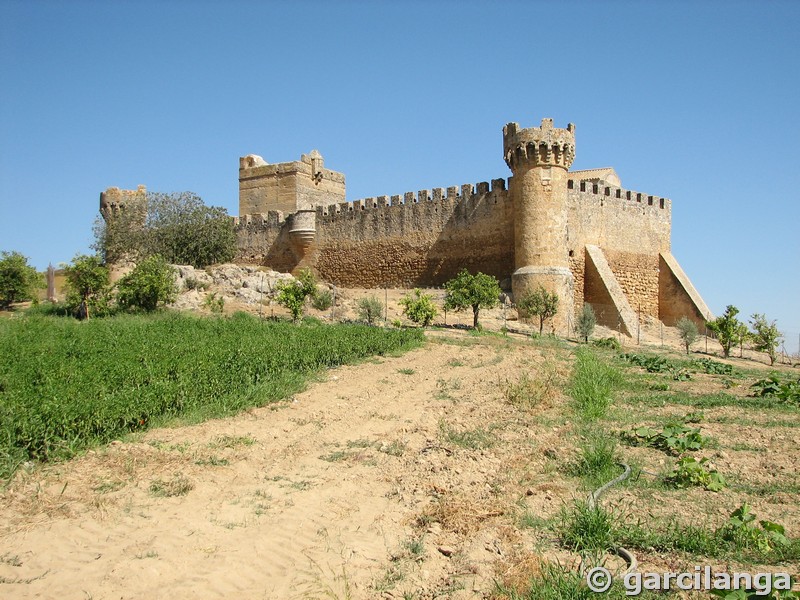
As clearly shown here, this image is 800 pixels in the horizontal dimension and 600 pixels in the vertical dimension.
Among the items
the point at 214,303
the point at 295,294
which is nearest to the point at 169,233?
the point at 214,303

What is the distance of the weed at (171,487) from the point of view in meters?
5.45

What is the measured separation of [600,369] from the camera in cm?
1125

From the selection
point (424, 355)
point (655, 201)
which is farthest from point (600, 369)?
point (655, 201)

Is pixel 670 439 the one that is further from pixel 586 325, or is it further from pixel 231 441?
pixel 586 325

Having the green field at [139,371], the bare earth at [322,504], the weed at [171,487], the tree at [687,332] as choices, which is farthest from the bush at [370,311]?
the weed at [171,487]

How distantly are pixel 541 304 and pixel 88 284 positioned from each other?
12.8 metres

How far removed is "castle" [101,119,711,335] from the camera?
65.5 ft

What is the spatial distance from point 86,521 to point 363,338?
29.0ft

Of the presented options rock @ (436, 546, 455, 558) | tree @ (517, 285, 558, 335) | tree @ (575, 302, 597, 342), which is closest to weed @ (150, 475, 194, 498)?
rock @ (436, 546, 455, 558)

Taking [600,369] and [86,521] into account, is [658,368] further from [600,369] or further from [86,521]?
[86,521]

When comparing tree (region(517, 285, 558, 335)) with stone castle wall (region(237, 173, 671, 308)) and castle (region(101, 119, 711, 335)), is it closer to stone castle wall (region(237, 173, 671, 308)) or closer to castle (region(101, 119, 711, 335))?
castle (region(101, 119, 711, 335))

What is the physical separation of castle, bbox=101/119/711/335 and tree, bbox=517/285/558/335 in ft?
2.19

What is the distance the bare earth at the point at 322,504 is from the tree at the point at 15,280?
2051cm

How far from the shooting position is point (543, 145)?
A: 19719mm
